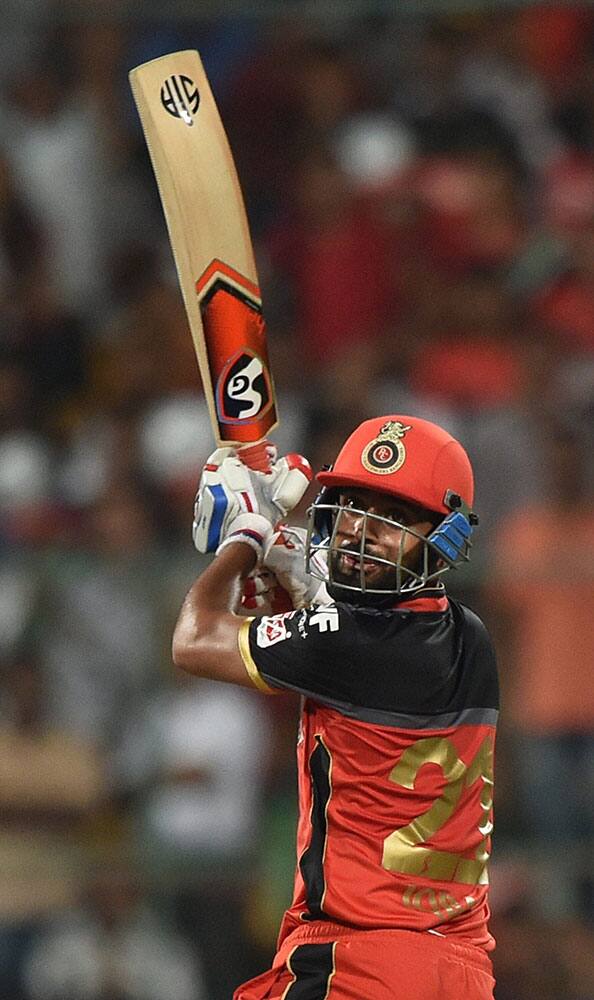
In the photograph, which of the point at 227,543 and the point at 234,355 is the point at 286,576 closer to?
the point at 227,543

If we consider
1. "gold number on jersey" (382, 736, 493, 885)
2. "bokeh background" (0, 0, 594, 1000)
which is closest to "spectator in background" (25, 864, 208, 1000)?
"bokeh background" (0, 0, 594, 1000)

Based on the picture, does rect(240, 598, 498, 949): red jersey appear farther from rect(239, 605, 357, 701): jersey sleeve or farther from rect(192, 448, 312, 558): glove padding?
rect(192, 448, 312, 558): glove padding

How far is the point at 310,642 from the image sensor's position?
2982 mm

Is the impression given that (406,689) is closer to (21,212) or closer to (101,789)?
(101,789)

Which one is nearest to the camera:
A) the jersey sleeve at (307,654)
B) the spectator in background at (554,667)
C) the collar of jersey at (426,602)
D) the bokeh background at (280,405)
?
the jersey sleeve at (307,654)

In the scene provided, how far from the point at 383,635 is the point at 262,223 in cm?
405

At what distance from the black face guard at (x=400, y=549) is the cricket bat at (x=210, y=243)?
426mm

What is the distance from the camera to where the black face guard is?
304 cm

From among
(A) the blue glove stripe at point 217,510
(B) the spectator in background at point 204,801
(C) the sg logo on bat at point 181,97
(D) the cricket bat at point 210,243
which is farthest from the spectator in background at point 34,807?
(C) the sg logo on bat at point 181,97

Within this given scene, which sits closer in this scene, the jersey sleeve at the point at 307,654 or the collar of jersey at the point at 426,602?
the jersey sleeve at the point at 307,654

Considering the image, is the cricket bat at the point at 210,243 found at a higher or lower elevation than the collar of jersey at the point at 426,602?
higher

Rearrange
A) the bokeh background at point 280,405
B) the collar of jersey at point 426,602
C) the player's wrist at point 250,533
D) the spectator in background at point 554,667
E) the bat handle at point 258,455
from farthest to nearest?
the bokeh background at point 280,405 < the spectator in background at point 554,667 < the bat handle at point 258,455 < the player's wrist at point 250,533 < the collar of jersey at point 426,602

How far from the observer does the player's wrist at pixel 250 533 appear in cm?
324

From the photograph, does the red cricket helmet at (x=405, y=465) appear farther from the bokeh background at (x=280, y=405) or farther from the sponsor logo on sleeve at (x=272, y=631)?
the bokeh background at (x=280, y=405)
